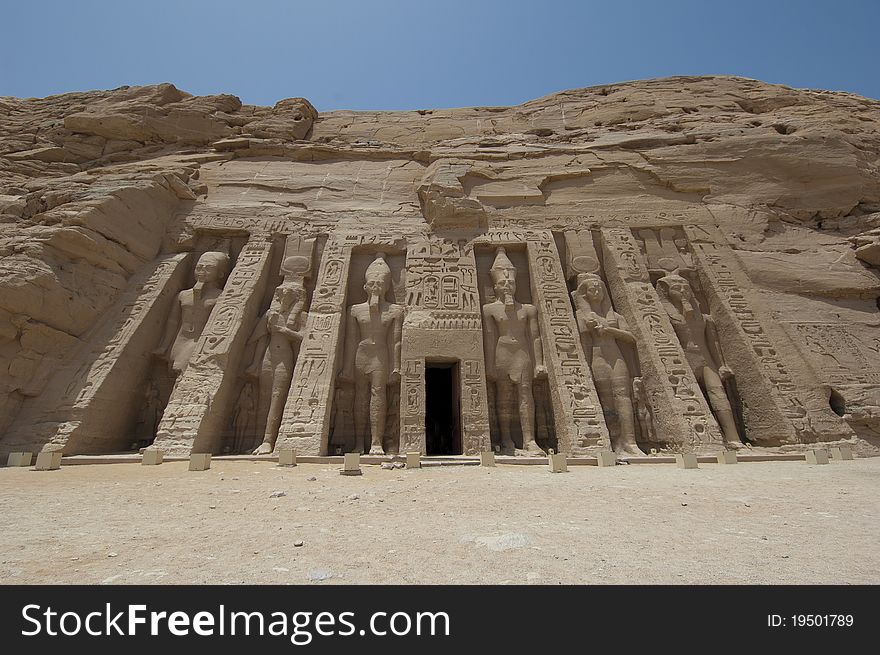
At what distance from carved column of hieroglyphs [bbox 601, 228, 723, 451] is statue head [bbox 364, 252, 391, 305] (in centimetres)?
545

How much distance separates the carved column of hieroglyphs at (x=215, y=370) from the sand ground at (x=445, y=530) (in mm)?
2685

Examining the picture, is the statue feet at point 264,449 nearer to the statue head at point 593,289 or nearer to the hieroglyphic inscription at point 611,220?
the statue head at point 593,289

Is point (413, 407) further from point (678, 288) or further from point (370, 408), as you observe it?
point (678, 288)

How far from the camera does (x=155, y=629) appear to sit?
73.1 inches

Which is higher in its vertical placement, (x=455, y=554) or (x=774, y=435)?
(x=774, y=435)

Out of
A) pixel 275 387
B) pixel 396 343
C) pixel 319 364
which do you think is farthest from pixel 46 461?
pixel 396 343

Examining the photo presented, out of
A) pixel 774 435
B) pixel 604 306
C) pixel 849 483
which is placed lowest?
pixel 849 483

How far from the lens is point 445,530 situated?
319 centimetres

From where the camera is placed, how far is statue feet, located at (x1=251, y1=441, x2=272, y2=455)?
8.47 meters

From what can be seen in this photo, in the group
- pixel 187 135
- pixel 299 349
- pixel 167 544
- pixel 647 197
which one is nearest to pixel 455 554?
pixel 167 544

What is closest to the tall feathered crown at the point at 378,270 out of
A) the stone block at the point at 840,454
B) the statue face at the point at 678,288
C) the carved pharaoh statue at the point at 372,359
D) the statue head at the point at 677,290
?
the carved pharaoh statue at the point at 372,359

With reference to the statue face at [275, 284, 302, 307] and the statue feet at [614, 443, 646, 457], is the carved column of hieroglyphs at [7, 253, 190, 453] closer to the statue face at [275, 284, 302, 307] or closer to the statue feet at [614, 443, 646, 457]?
the statue face at [275, 284, 302, 307]

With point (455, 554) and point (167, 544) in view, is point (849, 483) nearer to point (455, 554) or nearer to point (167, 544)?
point (455, 554)

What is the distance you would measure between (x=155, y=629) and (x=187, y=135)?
16.4 meters
